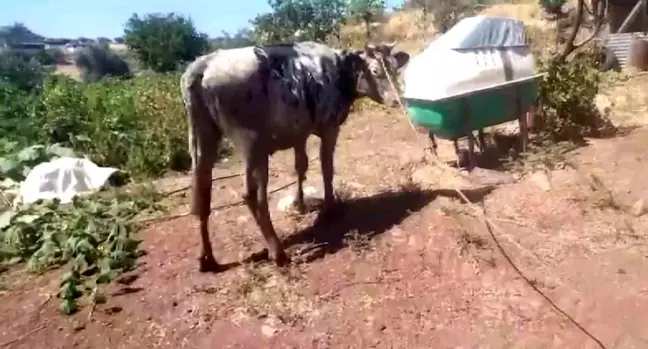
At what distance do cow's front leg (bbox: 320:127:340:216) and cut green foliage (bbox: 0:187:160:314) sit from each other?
5.81 ft

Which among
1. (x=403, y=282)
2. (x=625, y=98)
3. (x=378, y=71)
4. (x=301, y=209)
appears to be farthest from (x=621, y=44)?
(x=403, y=282)

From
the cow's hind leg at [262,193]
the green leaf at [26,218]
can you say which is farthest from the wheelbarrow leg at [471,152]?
the green leaf at [26,218]

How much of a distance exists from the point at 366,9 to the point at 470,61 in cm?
2306

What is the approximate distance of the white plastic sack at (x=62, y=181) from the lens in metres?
7.71

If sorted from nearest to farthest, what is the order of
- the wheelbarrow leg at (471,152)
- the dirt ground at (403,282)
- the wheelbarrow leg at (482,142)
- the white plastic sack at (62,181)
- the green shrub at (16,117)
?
the dirt ground at (403,282) < the wheelbarrow leg at (471,152) < the wheelbarrow leg at (482,142) < the white plastic sack at (62,181) < the green shrub at (16,117)

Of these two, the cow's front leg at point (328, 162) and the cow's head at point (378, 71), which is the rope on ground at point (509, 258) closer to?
the cow's head at point (378, 71)

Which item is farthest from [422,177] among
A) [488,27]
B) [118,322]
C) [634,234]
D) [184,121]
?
[184,121]

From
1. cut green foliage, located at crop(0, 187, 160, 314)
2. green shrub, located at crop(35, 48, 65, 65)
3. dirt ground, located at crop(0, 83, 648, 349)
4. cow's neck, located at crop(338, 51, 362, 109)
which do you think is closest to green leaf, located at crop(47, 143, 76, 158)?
cut green foliage, located at crop(0, 187, 160, 314)

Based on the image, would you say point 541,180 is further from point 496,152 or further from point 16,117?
point 16,117

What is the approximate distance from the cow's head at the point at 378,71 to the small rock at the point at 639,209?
2.14 metres

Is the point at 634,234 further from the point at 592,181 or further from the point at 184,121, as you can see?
the point at 184,121

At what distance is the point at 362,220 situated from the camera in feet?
19.3

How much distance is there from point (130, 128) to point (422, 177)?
5.56 meters

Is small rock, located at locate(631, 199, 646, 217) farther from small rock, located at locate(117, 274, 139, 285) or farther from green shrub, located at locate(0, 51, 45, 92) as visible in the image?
green shrub, located at locate(0, 51, 45, 92)
